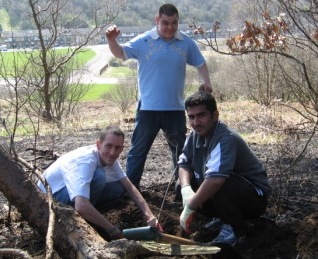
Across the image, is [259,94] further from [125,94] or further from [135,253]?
[135,253]

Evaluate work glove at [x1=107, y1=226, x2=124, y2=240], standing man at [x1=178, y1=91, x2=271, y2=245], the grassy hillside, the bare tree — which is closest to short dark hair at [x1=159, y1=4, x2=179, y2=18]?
standing man at [x1=178, y1=91, x2=271, y2=245]

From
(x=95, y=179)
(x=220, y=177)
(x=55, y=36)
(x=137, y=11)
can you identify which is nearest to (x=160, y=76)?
(x=95, y=179)

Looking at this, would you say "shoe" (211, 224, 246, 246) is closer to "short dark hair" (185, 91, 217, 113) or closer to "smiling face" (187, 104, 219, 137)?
"smiling face" (187, 104, 219, 137)

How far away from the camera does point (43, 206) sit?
336 cm

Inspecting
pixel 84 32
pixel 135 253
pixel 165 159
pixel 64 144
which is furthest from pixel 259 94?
pixel 135 253

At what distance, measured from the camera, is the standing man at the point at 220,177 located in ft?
11.0

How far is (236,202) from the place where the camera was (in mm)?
3461

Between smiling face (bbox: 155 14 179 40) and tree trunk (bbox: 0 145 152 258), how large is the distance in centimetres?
163

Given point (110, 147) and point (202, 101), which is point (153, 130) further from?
point (202, 101)

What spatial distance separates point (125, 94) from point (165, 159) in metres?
13.6

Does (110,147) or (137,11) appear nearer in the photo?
(110,147)

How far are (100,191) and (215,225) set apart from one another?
2.91 ft

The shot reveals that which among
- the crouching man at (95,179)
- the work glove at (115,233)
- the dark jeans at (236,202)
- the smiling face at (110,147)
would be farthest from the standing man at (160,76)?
the work glove at (115,233)

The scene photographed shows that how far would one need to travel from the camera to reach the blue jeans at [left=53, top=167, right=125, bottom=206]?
12.4 feet
